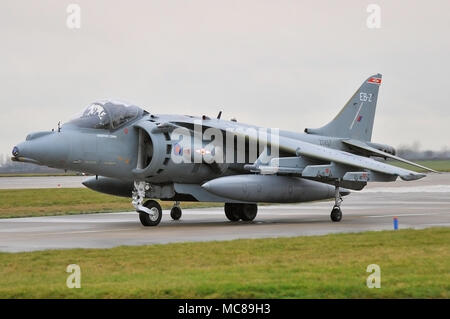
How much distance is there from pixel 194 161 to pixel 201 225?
1799mm

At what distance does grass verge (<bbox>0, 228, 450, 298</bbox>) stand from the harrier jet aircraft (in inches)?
213

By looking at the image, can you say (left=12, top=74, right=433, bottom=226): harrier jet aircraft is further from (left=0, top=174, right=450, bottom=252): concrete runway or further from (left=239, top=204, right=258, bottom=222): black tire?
(left=0, top=174, right=450, bottom=252): concrete runway

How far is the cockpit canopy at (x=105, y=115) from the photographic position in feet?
69.7

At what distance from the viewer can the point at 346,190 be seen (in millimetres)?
24828

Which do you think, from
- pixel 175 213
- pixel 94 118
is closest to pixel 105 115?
pixel 94 118

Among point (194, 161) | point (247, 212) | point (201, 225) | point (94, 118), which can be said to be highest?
point (94, 118)

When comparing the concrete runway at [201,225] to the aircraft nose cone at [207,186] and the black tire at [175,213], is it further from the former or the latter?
the aircraft nose cone at [207,186]

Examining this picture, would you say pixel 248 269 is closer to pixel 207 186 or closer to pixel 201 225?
pixel 207 186

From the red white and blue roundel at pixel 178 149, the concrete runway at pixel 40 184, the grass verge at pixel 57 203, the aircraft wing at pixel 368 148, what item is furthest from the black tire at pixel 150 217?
the concrete runway at pixel 40 184

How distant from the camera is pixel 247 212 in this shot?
24.9 metres

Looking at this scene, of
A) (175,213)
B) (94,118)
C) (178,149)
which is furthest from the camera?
(175,213)

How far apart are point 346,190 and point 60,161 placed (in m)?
8.85
